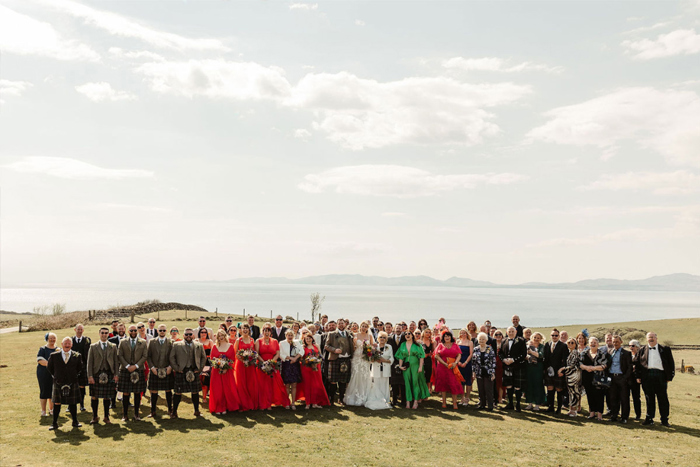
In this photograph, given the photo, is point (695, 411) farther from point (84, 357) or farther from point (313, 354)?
point (84, 357)

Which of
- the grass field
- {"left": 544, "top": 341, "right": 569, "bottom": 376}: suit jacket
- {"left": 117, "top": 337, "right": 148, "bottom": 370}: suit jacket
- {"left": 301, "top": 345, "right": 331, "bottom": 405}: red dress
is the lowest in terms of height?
the grass field

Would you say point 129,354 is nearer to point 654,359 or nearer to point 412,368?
point 412,368

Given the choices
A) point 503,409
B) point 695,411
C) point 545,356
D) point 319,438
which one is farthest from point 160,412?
point 695,411

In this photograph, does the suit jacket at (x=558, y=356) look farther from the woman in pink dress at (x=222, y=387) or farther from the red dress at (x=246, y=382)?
the woman in pink dress at (x=222, y=387)

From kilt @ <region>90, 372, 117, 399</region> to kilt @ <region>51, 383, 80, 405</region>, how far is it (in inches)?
15.9

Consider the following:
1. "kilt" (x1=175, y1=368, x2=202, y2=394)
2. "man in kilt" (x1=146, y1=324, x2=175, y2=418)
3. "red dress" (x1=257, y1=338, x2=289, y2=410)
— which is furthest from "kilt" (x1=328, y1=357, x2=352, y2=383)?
"man in kilt" (x1=146, y1=324, x2=175, y2=418)

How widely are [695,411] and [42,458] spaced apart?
15365 mm

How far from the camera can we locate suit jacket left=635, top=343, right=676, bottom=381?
460 inches

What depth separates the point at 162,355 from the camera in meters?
11.5

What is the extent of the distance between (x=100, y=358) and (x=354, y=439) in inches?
235

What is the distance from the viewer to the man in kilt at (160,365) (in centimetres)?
1145

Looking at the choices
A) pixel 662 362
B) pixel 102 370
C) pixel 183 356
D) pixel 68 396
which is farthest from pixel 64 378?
pixel 662 362

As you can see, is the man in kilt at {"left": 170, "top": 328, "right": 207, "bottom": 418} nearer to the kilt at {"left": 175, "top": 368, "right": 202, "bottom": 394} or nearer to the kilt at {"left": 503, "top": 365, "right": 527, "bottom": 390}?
the kilt at {"left": 175, "top": 368, "right": 202, "bottom": 394}

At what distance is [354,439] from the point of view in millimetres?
10062
